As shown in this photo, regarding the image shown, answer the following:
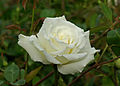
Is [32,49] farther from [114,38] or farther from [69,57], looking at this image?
[114,38]

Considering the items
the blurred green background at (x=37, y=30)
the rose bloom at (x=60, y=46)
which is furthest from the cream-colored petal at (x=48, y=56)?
the blurred green background at (x=37, y=30)

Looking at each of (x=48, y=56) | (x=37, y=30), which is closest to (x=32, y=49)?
(x=48, y=56)

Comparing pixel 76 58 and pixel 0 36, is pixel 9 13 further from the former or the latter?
pixel 76 58

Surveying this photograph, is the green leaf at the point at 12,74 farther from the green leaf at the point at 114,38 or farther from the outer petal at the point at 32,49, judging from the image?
the green leaf at the point at 114,38

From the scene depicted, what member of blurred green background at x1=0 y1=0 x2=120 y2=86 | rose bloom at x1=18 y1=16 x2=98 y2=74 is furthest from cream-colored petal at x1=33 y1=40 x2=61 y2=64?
blurred green background at x1=0 y1=0 x2=120 y2=86

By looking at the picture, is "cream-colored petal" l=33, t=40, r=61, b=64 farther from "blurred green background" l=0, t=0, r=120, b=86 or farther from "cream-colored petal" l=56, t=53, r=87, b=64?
"blurred green background" l=0, t=0, r=120, b=86

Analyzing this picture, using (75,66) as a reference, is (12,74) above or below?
below
